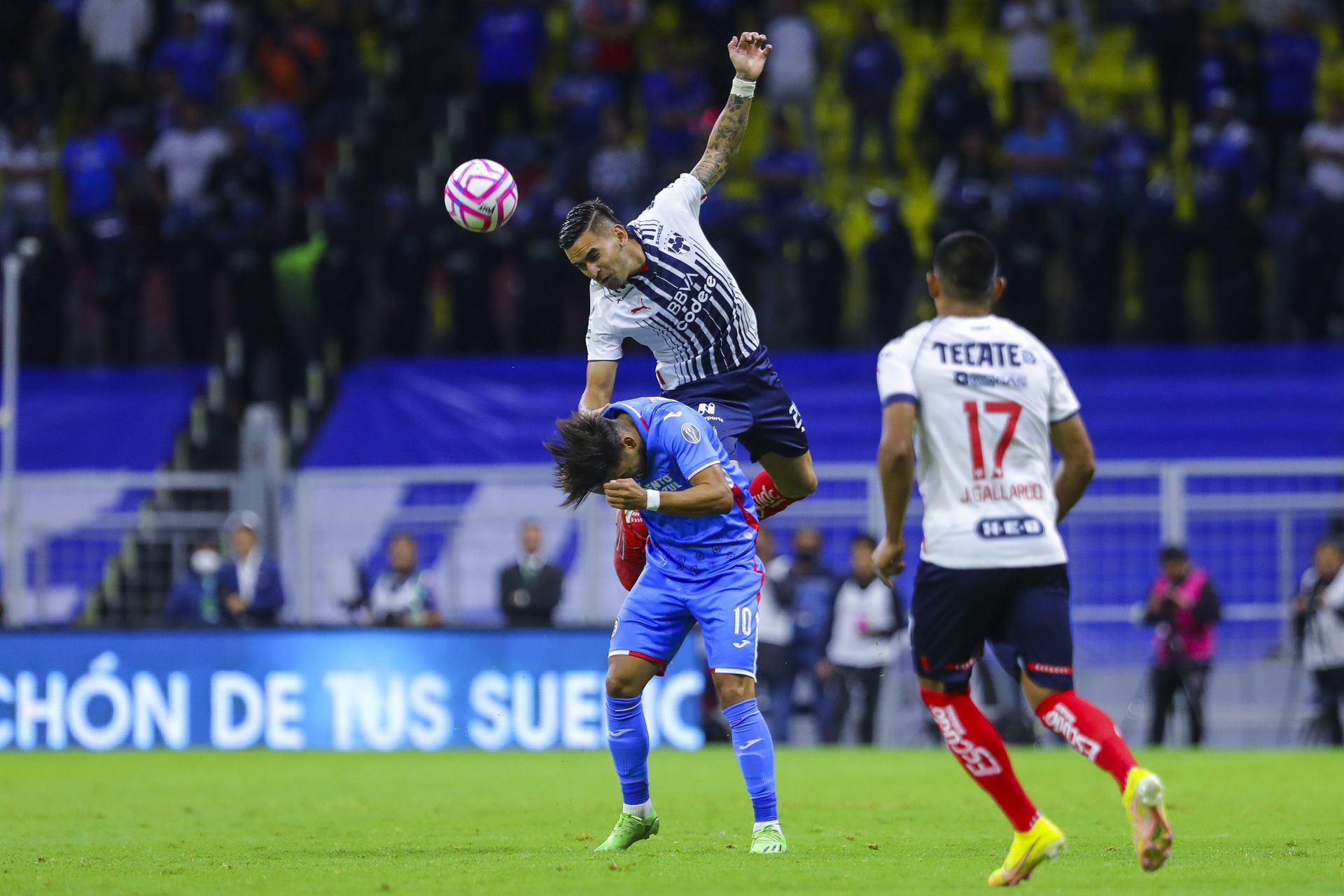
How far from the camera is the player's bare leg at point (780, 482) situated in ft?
34.8

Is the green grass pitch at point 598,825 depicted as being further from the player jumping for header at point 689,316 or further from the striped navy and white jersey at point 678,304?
the striped navy and white jersey at point 678,304

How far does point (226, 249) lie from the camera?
78.8ft

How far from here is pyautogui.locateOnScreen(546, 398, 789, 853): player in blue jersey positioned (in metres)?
8.84

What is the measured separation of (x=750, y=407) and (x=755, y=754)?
2039mm

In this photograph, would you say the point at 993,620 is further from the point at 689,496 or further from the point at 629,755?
the point at 629,755

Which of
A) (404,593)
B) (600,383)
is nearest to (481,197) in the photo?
(600,383)

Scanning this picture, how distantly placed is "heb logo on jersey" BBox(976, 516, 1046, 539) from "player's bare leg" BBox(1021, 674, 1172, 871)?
54 cm

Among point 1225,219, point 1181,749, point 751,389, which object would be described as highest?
point 1225,219

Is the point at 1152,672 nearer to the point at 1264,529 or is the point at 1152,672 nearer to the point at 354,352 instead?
the point at 1264,529

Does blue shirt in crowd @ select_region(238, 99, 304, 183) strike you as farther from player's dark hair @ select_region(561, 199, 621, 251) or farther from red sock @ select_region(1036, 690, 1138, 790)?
red sock @ select_region(1036, 690, 1138, 790)

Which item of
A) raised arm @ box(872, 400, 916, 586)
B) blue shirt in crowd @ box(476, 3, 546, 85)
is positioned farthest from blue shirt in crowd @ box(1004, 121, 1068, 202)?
raised arm @ box(872, 400, 916, 586)

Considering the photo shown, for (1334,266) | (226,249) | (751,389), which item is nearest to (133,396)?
(226,249)

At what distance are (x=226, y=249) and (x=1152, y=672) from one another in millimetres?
11701

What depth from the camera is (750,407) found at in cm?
1038
